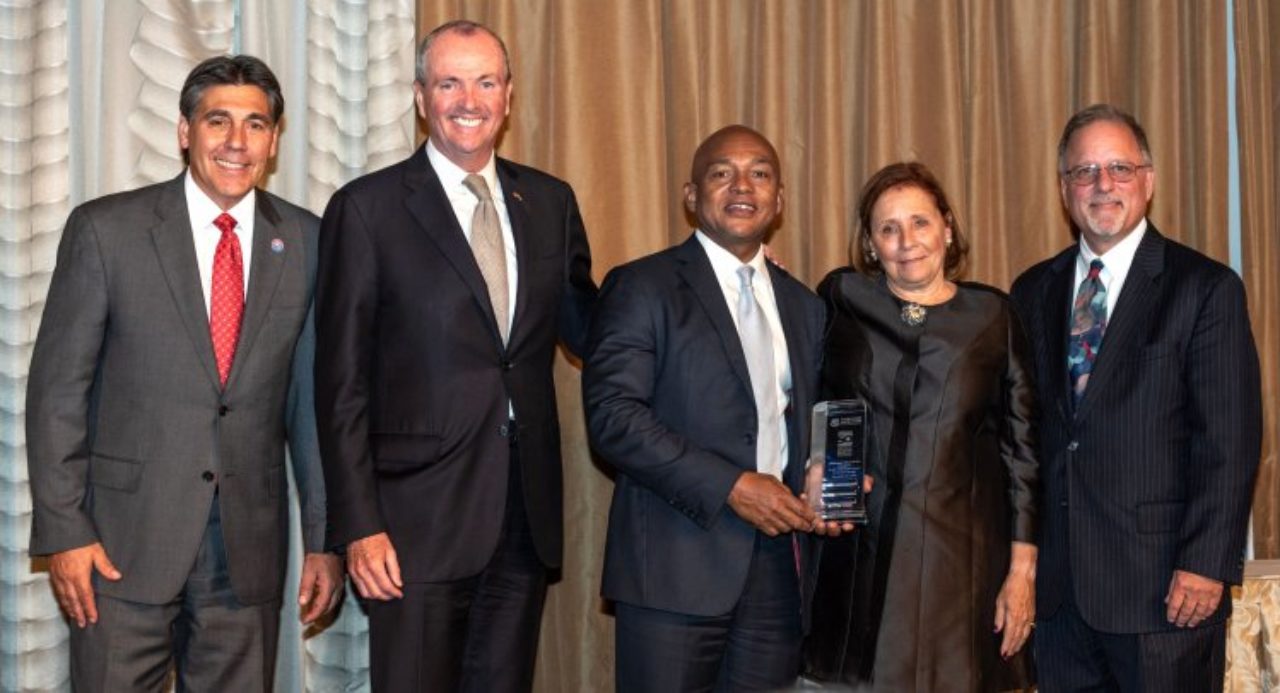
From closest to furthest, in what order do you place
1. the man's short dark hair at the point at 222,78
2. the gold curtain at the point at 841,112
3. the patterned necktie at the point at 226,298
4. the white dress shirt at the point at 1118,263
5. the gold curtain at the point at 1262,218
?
the patterned necktie at the point at 226,298 → the man's short dark hair at the point at 222,78 → the white dress shirt at the point at 1118,263 → the gold curtain at the point at 841,112 → the gold curtain at the point at 1262,218

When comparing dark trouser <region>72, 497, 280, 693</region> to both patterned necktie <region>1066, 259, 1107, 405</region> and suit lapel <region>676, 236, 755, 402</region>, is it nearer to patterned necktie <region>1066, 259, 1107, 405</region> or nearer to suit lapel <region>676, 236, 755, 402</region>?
suit lapel <region>676, 236, 755, 402</region>

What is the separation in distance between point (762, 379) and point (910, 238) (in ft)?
1.53

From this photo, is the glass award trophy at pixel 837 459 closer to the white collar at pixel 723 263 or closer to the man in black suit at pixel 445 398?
the white collar at pixel 723 263

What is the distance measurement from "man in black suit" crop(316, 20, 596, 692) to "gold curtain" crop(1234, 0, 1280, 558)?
2.71 m

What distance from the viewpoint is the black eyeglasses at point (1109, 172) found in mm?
3428

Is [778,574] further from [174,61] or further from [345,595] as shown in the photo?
[174,61]

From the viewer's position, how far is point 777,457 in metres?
3.22

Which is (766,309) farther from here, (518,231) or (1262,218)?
(1262,218)

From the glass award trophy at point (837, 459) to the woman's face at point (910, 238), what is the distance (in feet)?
1.23

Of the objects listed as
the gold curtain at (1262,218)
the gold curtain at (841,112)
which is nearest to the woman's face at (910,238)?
the gold curtain at (841,112)

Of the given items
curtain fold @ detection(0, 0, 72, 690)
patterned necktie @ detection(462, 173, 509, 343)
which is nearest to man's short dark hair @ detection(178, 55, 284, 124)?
patterned necktie @ detection(462, 173, 509, 343)

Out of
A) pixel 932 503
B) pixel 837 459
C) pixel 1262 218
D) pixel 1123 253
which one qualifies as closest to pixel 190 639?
pixel 837 459

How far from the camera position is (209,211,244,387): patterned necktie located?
2.95 meters

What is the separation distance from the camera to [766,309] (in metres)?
3.33
